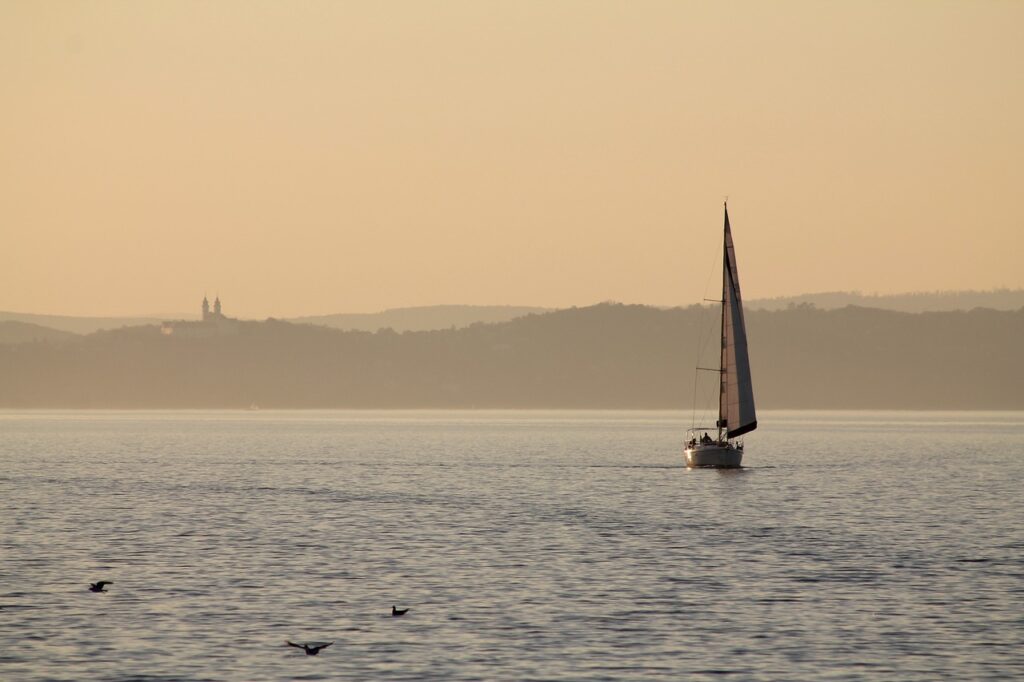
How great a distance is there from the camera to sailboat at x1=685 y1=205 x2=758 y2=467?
10975 centimetres

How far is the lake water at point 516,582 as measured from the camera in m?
35.8

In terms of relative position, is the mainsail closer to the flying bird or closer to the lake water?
the lake water

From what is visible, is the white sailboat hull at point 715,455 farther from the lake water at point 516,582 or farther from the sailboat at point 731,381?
the lake water at point 516,582

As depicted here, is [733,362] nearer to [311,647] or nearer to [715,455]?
[715,455]

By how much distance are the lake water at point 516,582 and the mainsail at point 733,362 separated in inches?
268

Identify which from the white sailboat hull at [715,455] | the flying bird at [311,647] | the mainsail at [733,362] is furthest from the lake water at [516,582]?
the mainsail at [733,362]

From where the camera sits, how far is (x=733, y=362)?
363ft

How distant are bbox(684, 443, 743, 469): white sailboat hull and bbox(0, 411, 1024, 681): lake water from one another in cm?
577

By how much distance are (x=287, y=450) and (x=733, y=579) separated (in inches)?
5755

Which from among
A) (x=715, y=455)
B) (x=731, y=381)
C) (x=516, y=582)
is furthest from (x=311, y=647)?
(x=715, y=455)

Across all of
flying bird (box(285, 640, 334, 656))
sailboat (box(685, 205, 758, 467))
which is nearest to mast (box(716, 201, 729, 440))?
sailboat (box(685, 205, 758, 467))

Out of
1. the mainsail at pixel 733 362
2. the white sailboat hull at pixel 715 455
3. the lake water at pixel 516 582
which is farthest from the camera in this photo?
the white sailboat hull at pixel 715 455

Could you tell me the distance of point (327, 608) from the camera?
44156mm

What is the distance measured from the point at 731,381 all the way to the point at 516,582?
206 feet
